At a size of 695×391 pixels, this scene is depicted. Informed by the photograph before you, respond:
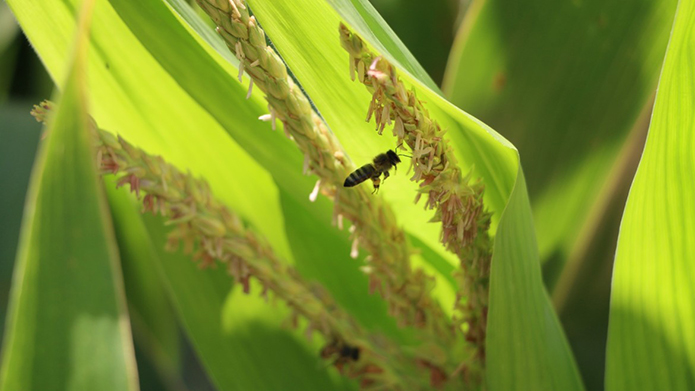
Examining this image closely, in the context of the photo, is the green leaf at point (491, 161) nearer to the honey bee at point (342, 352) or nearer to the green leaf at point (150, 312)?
the honey bee at point (342, 352)

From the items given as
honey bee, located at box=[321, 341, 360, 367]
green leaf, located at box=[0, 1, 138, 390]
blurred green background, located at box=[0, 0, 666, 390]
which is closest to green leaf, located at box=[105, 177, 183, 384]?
blurred green background, located at box=[0, 0, 666, 390]

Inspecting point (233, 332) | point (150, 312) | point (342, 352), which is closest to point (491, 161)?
point (342, 352)

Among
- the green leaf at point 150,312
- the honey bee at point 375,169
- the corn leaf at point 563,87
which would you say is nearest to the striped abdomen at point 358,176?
the honey bee at point 375,169

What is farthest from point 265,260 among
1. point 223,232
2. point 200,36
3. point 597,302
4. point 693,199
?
point 597,302

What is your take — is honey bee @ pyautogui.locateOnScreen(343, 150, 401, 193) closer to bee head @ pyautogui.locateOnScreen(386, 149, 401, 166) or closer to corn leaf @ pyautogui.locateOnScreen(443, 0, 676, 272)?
bee head @ pyautogui.locateOnScreen(386, 149, 401, 166)

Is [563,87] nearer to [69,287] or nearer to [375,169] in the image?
[375,169]

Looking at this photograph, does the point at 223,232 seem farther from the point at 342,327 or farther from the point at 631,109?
the point at 631,109
